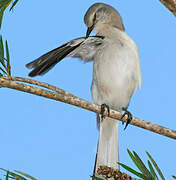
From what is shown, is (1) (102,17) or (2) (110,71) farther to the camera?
(1) (102,17)

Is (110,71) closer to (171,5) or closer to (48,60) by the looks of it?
(48,60)

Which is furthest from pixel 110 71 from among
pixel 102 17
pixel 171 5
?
pixel 171 5

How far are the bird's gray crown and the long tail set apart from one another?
3.24ft

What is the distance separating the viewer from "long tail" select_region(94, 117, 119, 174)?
238 cm

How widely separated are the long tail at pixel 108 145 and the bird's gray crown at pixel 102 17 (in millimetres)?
988

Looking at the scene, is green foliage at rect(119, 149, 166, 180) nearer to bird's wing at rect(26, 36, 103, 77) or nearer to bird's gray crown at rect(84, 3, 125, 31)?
bird's wing at rect(26, 36, 103, 77)

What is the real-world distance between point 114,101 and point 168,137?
1399 millimetres

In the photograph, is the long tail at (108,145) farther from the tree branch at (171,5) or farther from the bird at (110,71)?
the tree branch at (171,5)

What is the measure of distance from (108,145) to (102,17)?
1.34 m

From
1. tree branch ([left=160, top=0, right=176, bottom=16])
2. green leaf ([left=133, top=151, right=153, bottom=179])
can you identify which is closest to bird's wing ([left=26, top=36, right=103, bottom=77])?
tree branch ([left=160, top=0, right=176, bottom=16])

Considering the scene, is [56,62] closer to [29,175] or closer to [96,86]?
[96,86]

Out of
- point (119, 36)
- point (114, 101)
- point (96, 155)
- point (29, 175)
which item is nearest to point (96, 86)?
point (114, 101)

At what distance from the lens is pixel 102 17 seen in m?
3.17

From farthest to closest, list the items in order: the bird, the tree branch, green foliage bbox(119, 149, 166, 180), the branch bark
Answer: the bird < the tree branch < the branch bark < green foliage bbox(119, 149, 166, 180)
